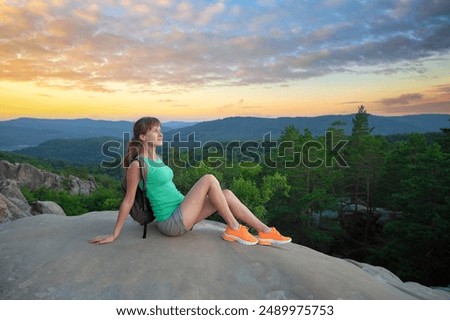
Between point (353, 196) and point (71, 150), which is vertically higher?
point (353, 196)

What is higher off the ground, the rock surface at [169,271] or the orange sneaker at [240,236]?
the orange sneaker at [240,236]

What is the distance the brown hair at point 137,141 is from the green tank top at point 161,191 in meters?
0.23

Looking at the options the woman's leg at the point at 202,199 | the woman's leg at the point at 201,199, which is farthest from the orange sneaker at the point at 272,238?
the woman's leg at the point at 202,199

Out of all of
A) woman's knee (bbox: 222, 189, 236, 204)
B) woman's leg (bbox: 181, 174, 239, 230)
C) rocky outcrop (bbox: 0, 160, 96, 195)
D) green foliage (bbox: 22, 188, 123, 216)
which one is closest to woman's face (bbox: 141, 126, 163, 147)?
woman's leg (bbox: 181, 174, 239, 230)

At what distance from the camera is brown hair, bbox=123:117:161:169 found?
486 cm

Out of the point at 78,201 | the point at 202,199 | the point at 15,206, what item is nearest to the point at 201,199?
the point at 202,199

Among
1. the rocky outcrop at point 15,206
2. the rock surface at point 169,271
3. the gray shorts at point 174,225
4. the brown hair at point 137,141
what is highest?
the brown hair at point 137,141

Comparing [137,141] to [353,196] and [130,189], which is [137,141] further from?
[353,196]

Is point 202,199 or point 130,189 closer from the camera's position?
point 130,189

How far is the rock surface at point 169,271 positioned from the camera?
4020mm

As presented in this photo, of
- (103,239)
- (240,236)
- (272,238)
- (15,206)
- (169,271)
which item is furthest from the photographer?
(15,206)

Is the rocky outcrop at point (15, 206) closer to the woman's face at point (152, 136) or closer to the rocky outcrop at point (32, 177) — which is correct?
the woman's face at point (152, 136)

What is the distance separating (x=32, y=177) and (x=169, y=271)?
49.0m

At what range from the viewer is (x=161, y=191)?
4902 mm
